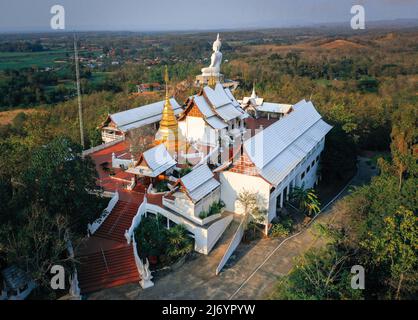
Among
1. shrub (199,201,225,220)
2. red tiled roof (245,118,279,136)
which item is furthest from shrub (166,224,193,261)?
red tiled roof (245,118,279,136)

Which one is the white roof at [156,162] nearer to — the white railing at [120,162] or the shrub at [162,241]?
the shrub at [162,241]

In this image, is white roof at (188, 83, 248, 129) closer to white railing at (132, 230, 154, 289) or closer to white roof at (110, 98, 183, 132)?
white roof at (110, 98, 183, 132)

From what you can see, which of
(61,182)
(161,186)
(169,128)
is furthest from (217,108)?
(61,182)

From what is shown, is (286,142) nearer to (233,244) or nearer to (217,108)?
(217,108)

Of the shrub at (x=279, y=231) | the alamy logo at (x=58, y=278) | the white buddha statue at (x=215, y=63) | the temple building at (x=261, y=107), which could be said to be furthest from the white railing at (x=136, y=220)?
the white buddha statue at (x=215, y=63)
